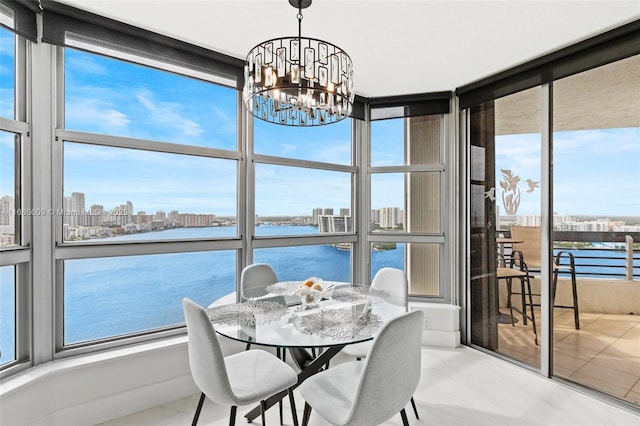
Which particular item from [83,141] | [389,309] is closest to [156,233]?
Result: [83,141]

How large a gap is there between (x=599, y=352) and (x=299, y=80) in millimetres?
2928

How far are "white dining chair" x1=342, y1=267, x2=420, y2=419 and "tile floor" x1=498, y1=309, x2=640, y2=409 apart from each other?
1.28 metres

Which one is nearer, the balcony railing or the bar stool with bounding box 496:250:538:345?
the balcony railing

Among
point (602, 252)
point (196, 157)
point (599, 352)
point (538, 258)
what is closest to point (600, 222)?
point (602, 252)

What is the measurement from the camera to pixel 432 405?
2.35 meters

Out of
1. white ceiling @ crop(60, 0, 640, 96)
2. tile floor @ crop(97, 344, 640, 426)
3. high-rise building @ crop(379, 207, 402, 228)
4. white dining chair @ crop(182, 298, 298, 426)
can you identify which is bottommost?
tile floor @ crop(97, 344, 640, 426)

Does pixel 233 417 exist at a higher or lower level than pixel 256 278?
lower

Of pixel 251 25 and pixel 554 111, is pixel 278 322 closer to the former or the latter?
pixel 251 25

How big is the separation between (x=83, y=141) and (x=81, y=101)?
0.96ft

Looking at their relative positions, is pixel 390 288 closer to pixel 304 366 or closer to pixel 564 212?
pixel 304 366

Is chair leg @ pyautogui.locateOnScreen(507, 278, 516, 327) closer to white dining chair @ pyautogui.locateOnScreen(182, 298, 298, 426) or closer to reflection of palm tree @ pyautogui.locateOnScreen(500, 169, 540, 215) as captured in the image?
reflection of palm tree @ pyautogui.locateOnScreen(500, 169, 540, 215)

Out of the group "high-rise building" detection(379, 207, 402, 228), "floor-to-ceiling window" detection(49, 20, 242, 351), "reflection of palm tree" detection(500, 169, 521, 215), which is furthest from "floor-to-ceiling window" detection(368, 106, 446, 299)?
"floor-to-ceiling window" detection(49, 20, 242, 351)

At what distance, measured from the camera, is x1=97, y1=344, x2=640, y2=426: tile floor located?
7.07 ft

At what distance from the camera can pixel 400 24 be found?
222cm
